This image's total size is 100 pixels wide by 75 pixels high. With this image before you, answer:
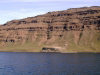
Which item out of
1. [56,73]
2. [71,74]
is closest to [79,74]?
[71,74]

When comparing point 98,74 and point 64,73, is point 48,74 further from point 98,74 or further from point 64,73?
point 98,74

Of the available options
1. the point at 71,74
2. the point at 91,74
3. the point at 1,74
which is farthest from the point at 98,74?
the point at 1,74

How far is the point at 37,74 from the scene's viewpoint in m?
90.8

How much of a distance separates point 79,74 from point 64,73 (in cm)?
618

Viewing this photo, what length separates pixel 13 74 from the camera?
92125 mm

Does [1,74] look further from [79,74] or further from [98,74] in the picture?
[98,74]

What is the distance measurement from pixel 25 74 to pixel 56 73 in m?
10.6

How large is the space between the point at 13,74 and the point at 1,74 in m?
4.29

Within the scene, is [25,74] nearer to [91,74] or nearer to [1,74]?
[1,74]

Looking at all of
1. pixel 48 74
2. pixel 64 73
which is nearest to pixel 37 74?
pixel 48 74

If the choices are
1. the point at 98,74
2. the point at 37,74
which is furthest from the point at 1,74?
the point at 98,74

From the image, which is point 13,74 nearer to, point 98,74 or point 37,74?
point 37,74

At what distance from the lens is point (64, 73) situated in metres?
92.8

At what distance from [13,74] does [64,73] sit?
17425 mm
